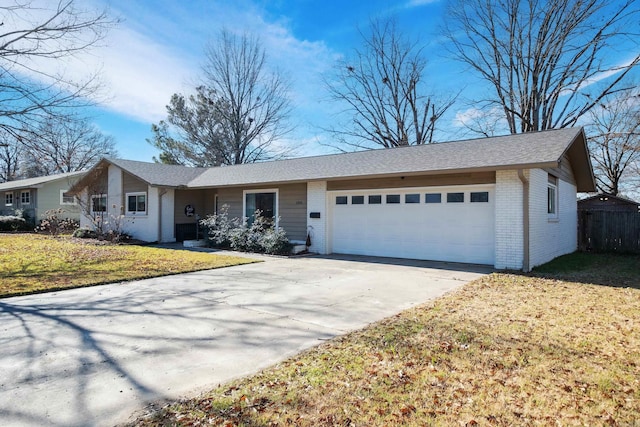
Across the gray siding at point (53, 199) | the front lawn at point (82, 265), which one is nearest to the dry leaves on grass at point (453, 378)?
the front lawn at point (82, 265)

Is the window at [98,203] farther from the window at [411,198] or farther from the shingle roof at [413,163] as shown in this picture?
the window at [411,198]

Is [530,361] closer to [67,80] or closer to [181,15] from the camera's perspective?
[67,80]

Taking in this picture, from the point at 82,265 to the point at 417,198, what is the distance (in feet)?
30.6

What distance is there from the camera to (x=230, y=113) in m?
28.9

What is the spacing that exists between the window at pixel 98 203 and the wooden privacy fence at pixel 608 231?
2119cm

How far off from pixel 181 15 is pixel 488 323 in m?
12.2

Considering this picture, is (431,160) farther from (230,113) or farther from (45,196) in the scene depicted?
(45,196)

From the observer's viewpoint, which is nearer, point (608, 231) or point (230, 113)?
point (608, 231)

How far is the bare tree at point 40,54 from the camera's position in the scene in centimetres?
888

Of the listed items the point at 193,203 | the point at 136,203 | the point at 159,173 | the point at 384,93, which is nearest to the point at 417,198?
the point at 193,203

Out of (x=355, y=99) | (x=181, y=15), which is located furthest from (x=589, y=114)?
(x=181, y=15)

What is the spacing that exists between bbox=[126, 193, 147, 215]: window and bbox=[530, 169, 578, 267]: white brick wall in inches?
583

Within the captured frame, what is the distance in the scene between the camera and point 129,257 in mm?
11398

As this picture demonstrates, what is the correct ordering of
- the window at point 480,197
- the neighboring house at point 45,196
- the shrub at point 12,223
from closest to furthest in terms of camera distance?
the window at point 480,197 < the shrub at point 12,223 < the neighboring house at point 45,196
